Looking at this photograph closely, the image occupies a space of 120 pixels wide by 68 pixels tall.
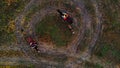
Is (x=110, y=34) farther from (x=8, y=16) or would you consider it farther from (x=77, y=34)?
(x=8, y=16)

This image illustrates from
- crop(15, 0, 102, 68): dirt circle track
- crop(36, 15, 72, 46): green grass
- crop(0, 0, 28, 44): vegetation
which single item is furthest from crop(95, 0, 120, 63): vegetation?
crop(0, 0, 28, 44): vegetation

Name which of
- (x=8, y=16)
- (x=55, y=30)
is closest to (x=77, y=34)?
(x=55, y=30)

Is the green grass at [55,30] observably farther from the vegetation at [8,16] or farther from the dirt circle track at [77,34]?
the vegetation at [8,16]

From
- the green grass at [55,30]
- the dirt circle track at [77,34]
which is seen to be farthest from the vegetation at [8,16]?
the green grass at [55,30]

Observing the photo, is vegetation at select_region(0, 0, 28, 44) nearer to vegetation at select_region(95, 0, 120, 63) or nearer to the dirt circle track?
the dirt circle track

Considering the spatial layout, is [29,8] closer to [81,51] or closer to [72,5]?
[72,5]

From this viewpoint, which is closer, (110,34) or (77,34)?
(110,34)

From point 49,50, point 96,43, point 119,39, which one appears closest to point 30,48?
point 49,50
